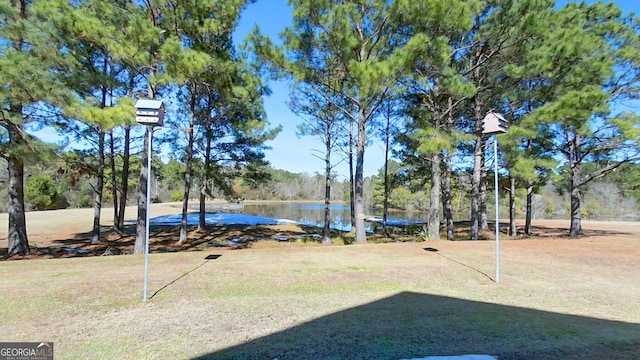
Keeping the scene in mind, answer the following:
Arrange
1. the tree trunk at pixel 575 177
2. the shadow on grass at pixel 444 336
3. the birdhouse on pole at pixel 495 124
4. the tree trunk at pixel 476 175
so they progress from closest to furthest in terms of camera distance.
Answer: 1. the shadow on grass at pixel 444 336
2. the birdhouse on pole at pixel 495 124
3. the tree trunk at pixel 476 175
4. the tree trunk at pixel 575 177

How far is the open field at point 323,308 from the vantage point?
2.61 metres

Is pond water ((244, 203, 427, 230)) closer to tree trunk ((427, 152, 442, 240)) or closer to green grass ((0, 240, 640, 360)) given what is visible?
tree trunk ((427, 152, 442, 240))

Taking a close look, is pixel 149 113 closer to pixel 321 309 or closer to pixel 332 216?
pixel 321 309

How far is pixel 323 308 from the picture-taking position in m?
3.53

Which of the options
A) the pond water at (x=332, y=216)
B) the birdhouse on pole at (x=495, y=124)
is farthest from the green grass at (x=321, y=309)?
the pond water at (x=332, y=216)

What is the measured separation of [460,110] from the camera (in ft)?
41.1

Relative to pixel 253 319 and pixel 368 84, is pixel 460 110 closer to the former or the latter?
pixel 368 84

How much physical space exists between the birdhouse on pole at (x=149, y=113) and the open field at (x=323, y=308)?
6.71 ft

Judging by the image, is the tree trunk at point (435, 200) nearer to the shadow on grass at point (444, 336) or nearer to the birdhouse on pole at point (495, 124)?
the birdhouse on pole at point (495, 124)

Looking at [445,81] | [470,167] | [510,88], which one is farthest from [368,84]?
[470,167]

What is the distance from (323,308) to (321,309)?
0.14ft

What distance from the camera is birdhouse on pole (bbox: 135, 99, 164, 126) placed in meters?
3.71

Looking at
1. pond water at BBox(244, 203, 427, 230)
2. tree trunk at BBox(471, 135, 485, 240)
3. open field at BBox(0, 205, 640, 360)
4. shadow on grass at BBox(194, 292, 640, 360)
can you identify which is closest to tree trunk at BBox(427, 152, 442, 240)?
tree trunk at BBox(471, 135, 485, 240)

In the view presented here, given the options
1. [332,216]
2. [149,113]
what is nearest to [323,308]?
[149,113]
